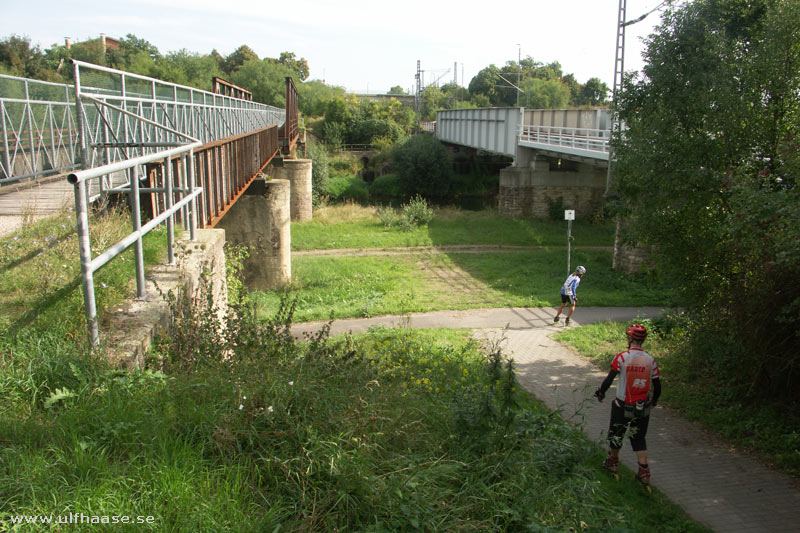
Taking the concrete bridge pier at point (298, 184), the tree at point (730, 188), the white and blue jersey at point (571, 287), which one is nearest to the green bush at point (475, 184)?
the concrete bridge pier at point (298, 184)

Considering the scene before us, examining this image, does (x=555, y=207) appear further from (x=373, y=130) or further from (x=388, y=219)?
(x=373, y=130)

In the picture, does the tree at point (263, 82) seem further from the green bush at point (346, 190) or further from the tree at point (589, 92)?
the tree at point (589, 92)

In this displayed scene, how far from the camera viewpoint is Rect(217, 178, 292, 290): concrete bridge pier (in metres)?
19.8

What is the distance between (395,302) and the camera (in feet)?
56.6

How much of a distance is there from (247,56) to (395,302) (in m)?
86.3

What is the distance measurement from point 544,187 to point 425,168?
535 inches

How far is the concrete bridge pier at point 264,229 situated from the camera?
1983cm

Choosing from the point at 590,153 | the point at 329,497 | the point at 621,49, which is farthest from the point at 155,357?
the point at 590,153

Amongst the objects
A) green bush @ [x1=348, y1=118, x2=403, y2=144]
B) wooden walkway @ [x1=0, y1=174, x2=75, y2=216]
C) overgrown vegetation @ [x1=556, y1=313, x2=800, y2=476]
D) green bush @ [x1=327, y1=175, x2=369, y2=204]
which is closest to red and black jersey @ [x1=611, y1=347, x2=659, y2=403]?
overgrown vegetation @ [x1=556, y1=313, x2=800, y2=476]

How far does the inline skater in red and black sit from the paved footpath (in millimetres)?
313

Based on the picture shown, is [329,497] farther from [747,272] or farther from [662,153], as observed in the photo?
[662,153]

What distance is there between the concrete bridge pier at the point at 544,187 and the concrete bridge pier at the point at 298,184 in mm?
11230

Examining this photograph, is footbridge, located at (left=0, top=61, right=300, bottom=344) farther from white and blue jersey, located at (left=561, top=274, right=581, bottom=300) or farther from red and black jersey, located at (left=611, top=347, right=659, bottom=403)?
white and blue jersey, located at (left=561, top=274, right=581, bottom=300)

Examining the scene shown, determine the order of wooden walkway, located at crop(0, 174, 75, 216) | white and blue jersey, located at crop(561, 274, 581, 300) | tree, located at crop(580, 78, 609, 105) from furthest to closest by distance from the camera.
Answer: tree, located at crop(580, 78, 609, 105), white and blue jersey, located at crop(561, 274, 581, 300), wooden walkway, located at crop(0, 174, 75, 216)
